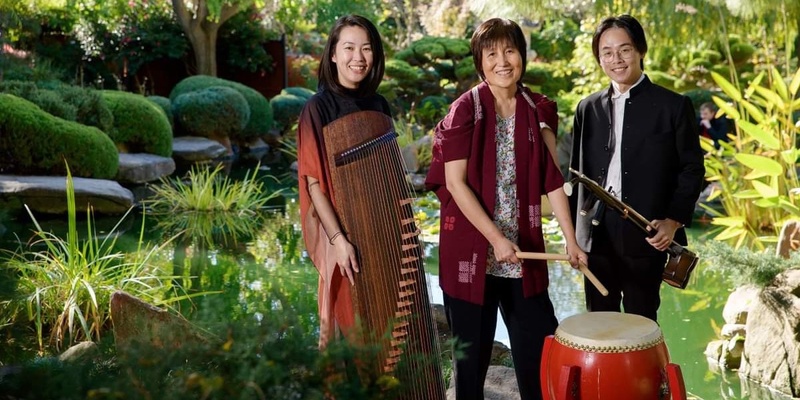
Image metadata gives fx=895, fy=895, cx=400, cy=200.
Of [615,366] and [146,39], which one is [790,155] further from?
[146,39]

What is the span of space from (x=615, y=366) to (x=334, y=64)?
3.53ft

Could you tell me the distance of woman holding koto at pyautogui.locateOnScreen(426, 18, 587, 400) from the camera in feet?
7.92

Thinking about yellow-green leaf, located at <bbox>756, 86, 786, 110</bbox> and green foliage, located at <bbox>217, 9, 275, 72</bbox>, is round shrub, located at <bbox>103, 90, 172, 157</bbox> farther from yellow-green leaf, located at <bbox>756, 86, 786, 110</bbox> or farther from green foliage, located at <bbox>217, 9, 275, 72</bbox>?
yellow-green leaf, located at <bbox>756, 86, 786, 110</bbox>

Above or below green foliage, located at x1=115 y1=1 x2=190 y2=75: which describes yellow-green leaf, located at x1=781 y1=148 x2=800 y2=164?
below

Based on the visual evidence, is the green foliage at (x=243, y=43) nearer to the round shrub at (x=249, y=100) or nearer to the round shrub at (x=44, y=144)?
the round shrub at (x=249, y=100)

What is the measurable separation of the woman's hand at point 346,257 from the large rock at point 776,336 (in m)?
2.03

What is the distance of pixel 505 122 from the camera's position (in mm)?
2477

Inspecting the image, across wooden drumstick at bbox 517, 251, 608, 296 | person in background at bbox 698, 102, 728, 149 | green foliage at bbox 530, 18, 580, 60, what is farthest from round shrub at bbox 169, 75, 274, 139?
wooden drumstick at bbox 517, 251, 608, 296

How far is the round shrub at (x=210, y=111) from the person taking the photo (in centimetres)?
1211

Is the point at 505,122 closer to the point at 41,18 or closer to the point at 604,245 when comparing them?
the point at 604,245

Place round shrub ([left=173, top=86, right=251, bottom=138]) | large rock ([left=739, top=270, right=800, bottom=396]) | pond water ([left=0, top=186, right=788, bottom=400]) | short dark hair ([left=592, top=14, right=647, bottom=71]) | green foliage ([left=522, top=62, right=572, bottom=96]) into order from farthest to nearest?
green foliage ([left=522, top=62, right=572, bottom=96]), round shrub ([left=173, top=86, right=251, bottom=138]), pond water ([left=0, top=186, right=788, bottom=400]), large rock ([left=739, top=270, right=800, bottom=396]), short dark hair ([left=592, top=14, right=647, bottom=71])

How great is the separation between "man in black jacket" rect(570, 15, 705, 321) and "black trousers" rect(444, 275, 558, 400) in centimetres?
31

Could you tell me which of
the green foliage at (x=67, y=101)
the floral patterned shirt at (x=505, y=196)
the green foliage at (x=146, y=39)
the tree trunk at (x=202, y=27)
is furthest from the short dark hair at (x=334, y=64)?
the green foliage at (x=146, y=39)

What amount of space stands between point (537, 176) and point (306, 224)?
64 cm
